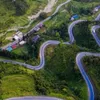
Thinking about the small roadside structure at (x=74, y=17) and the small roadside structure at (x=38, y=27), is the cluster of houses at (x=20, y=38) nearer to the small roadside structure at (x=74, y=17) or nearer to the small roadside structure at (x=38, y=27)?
the small roadside structure at (x=38, y=27)

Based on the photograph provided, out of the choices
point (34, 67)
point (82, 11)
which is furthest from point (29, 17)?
point (34, 67)

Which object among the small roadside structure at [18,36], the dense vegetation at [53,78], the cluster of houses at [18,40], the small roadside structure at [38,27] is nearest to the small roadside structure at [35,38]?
the cluster of houses at [18,40]

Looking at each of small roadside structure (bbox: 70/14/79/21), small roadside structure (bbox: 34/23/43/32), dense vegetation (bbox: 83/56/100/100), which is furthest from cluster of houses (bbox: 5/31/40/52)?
small roadside structure (bbox: 70/14/79/21)

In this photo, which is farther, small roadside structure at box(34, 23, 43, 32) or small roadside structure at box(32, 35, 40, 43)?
A: small roadside structure at box(34, 23, 43, 32)

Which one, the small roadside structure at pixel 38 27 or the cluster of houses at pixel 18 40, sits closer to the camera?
the cluster of houses at pixel 18 40

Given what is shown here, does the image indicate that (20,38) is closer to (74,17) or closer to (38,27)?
(38,27)

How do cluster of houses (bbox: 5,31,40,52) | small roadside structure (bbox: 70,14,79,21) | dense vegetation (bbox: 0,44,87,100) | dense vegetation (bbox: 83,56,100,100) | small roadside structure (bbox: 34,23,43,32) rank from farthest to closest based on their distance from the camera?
small roadside structure (bbox: 70,14,79,21) → small roadside structure (bbox: 34,23,43,32) → cluster of houses (bbox: 5,31,40,52) → dense vegetation (bbox: 83,56,100,100) → dense vegetation (bbox: 0,44,87,100)

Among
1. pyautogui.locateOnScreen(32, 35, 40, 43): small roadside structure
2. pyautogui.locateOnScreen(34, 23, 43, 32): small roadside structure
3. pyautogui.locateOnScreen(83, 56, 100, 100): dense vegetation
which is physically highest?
pyautogui.locateOnScreen(34, 23, 43, 32): small roadside structure

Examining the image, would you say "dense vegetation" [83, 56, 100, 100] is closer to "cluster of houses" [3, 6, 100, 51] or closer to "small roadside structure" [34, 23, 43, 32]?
"cluster of houses" [3, 6, 100, 51]

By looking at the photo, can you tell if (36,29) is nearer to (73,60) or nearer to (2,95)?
(73,60)

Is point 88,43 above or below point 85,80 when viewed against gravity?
above

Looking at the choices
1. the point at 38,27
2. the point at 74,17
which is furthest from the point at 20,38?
the point at 74,17
